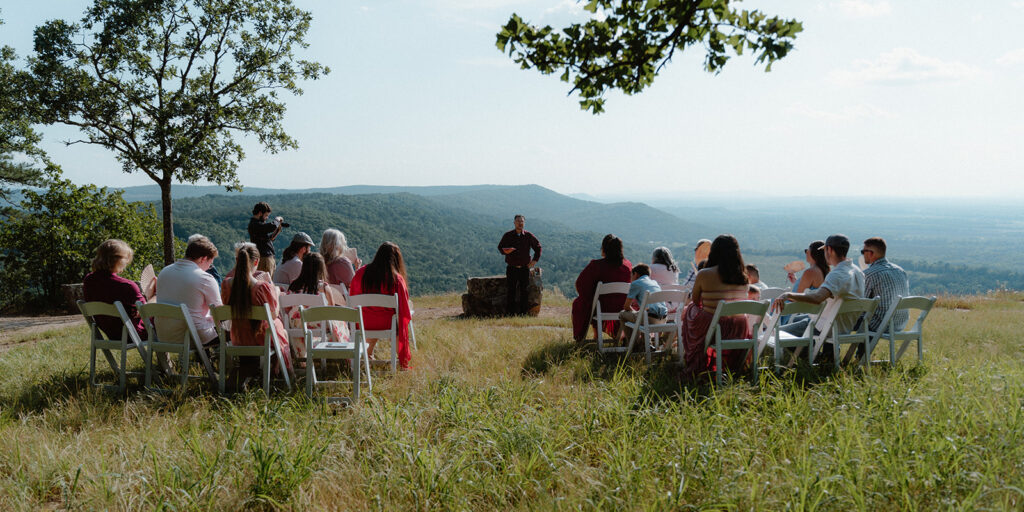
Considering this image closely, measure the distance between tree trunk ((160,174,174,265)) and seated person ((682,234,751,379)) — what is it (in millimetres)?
13961

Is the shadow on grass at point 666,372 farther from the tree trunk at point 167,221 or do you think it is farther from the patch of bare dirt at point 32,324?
the tree trunk at point 167,221

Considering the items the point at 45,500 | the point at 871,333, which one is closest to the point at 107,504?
the point at 45,500

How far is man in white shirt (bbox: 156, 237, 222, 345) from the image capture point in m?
4.84

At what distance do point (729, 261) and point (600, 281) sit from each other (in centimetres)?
224

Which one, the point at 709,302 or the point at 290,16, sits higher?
the point at 290,16

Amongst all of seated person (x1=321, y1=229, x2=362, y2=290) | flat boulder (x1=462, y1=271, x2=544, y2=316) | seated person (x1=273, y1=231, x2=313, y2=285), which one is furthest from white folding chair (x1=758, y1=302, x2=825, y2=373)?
flat boulder (x1=462, y1=271, x2=544, y2=316)

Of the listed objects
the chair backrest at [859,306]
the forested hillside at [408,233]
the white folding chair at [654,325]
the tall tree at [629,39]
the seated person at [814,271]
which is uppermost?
the tall tree at [629,39]

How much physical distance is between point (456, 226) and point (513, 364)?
12573 cm

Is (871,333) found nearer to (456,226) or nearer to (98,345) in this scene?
(98,345)

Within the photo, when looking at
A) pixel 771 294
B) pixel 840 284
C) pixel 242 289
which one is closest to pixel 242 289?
pixel 242 289

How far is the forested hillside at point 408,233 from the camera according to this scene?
65062 mm

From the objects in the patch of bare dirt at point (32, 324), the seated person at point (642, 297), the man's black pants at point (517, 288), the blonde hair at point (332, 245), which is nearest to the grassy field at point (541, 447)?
A: the seated person at point (642, 297)

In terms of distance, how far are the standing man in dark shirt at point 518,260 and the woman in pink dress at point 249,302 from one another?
5.25 meters

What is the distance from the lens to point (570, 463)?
3025 millimetres
